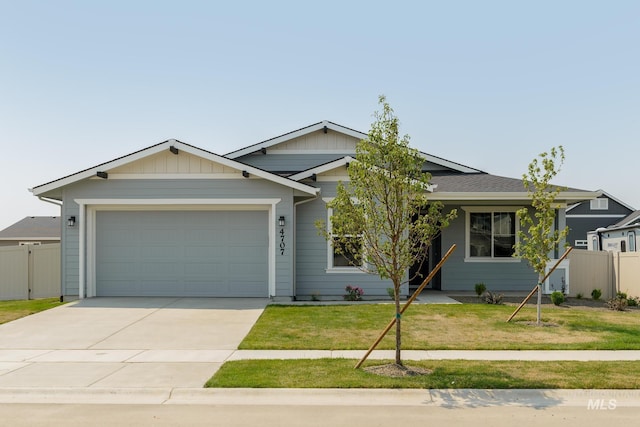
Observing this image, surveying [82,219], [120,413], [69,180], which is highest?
[69,180]

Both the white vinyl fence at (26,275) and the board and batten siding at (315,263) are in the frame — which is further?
the white vinyl fence at (26,275)

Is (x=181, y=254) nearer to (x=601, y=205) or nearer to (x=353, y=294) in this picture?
(x=353, y=294)

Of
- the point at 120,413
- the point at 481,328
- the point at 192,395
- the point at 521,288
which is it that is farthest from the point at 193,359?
the point at 521,288

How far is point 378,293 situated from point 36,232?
31.1 metres

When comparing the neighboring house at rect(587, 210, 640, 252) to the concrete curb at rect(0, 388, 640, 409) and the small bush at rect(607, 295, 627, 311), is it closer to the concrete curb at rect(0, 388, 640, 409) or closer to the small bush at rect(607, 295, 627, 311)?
the small bush at rect(607, 295, 627, 311)

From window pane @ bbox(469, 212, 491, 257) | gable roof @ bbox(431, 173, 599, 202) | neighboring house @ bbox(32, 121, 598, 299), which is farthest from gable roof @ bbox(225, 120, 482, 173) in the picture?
neighboring house @ bbox(32, 121, 598, 299)

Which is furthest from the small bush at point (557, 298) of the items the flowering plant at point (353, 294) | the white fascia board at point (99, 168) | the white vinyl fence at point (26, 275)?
the white vinyl fence at point (26, 275)

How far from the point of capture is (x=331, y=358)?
856 cm

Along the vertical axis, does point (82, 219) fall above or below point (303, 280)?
above

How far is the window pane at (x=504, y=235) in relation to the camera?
690 inches

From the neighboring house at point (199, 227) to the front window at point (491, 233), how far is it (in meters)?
1.59

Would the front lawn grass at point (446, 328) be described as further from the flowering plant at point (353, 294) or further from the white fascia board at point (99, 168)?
the white fascia board at point (99, 168)

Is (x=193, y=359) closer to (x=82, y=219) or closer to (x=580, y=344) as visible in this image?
(x=580, y=344)

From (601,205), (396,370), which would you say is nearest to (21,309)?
(396,370)
